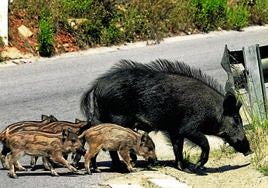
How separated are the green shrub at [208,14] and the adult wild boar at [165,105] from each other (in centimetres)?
991

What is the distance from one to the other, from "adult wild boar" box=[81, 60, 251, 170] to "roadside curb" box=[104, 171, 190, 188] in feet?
1.29

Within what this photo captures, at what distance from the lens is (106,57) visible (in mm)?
15648

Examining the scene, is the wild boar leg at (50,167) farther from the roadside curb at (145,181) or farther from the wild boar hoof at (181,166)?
the wild boar hoof at (181,166)

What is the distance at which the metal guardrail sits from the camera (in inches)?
388

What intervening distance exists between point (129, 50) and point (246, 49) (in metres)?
6.73

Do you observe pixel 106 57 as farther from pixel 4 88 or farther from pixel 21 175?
pixel 21 175

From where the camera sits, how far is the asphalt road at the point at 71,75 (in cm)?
858

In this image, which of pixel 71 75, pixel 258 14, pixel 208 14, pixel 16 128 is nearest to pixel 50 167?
pixel 16 128

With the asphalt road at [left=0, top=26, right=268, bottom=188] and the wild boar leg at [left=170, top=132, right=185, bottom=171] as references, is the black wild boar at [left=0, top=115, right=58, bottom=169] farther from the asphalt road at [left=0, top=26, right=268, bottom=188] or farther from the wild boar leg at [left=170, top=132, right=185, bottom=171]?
the wild boar leg at [left=170, top=132, right=185, bottom=171]

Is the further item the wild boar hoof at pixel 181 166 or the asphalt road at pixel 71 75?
the wild boar hoof at pixel 181 166

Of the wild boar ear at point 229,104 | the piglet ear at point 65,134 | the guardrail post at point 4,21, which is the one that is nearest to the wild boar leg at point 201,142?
the wild boar ear at point 229,104

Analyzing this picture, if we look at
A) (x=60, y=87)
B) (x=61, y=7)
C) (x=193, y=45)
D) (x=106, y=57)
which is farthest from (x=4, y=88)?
(x=193, y=45)

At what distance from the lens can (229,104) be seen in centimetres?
896

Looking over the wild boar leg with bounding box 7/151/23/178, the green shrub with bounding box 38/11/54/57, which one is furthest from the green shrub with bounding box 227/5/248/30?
the wild boar leg with bounding box 7/151/23/178
